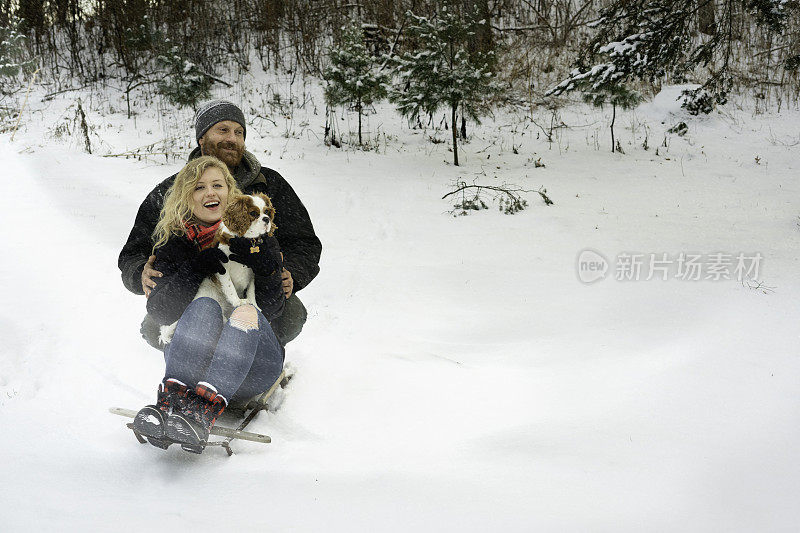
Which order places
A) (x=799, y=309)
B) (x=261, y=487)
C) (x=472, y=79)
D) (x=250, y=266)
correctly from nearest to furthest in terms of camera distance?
(x=261, y=487)
(x=250, y=266)
(x=799, y=309)
(x=472, y=79)

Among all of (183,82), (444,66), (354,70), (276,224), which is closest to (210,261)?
(276,224)

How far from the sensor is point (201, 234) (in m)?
2.42

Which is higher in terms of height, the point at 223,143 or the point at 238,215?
the point at 223,143

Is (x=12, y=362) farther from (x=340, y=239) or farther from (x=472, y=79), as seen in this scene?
(x=472, y=79)

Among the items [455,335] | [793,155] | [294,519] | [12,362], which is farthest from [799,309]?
[793,155]

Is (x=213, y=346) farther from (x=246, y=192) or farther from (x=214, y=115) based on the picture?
(x=214, y=115)

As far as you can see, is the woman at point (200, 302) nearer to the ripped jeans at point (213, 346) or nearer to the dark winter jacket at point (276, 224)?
the ripped jeans at point (213, 346)

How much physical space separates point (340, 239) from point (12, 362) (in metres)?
3.64

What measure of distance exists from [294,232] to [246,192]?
0.33m

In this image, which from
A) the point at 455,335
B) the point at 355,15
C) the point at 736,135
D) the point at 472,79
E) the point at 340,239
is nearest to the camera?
the point at 455,335

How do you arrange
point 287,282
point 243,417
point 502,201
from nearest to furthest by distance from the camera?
point 287,282
point 243,417
point 502,201

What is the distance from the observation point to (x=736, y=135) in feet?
34.5

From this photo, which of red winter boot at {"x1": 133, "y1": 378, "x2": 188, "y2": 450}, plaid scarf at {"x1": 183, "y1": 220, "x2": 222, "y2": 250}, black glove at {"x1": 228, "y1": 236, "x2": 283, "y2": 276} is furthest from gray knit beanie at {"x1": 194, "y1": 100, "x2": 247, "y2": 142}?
red winter boot at {"x1": 133, "y1": 378, "x2": 188, "y2": 450}

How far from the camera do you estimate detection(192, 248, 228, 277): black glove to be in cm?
240
